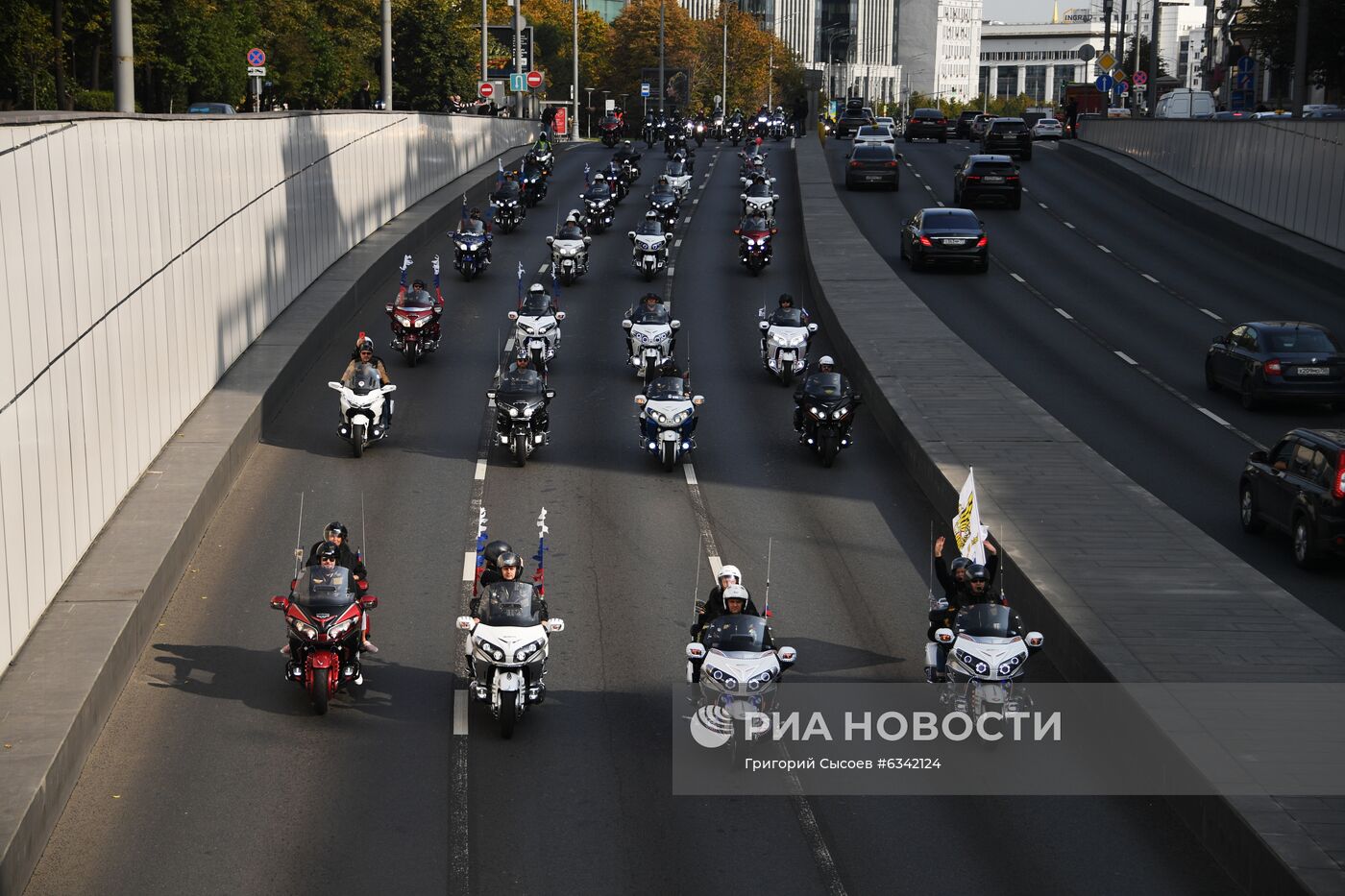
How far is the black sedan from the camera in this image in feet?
93.2

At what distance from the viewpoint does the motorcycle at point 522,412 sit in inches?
974

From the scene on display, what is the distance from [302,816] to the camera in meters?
12.9

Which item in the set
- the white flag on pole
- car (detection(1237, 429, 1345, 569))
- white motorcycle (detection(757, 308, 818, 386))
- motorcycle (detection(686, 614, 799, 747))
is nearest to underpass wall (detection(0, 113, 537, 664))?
motorcycle (detection(686, 614, 799, 747))

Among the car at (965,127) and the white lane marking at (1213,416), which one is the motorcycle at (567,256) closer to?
the white lane marking at (1213,416)

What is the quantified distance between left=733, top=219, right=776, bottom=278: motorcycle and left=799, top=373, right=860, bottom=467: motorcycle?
18.2 metres

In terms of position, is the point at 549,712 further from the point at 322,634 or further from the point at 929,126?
the point at 929,126

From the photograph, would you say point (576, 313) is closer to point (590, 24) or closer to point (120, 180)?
point (120, 180)

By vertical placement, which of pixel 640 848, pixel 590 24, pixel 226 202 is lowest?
Result: pixel 640 848

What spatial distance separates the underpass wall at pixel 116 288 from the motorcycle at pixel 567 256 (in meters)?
7.24

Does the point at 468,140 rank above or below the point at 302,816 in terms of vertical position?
above

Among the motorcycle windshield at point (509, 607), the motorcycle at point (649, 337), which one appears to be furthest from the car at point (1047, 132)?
the motorcycle windshield at point (509, 607)

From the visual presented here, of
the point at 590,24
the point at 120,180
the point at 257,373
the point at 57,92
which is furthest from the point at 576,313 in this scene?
the point at 590,24

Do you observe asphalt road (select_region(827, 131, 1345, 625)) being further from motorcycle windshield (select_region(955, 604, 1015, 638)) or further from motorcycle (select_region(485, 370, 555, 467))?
motorcycle (select_region(485, 370, 555, 467))

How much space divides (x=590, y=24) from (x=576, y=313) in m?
108
